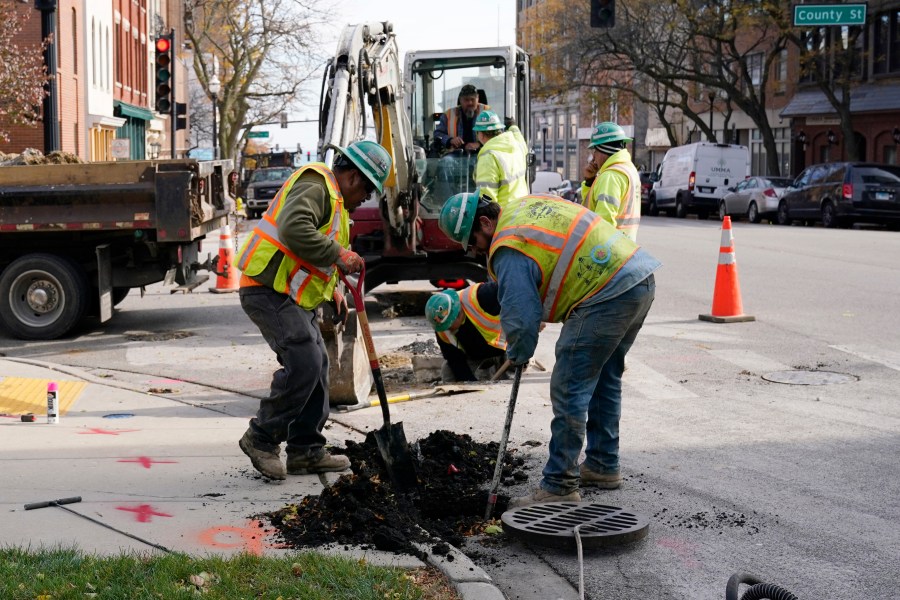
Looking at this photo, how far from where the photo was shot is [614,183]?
877 cm

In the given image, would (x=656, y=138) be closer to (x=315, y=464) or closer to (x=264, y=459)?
(x=315, y=464)

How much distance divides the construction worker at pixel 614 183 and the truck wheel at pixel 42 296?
5.97 meters

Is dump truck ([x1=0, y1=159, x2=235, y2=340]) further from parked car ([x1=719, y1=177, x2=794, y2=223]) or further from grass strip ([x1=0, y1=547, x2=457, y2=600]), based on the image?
parked car ([x1=719, y1=177, x2=794, y2=223])

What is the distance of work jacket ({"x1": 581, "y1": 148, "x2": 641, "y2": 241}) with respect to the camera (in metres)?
8.76

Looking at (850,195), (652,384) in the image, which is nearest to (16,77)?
(652,384)

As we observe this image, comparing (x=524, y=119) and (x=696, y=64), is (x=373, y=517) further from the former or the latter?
(x=696, y=64)

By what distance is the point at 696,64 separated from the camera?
4556cm

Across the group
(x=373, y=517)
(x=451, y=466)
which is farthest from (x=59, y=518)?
(x=451, y=466)

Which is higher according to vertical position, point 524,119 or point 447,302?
point 524,119

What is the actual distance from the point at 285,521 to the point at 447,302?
3.83 metres

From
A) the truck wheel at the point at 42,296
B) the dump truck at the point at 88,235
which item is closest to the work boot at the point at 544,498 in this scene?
the dump truck at the point at 88,235

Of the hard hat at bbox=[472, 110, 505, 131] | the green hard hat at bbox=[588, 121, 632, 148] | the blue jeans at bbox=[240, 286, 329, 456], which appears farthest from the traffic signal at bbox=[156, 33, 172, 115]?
the blue jeans at bbox=[240, 286, 329, 456]

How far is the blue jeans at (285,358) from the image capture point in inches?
252

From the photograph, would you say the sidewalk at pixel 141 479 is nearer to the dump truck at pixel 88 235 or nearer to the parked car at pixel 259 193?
the dump truck at pixel 88 235
